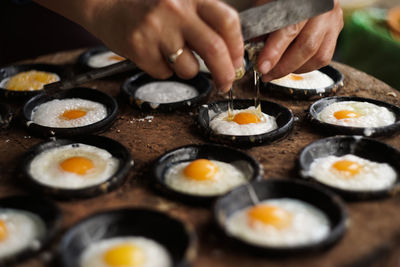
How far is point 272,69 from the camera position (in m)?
3.05

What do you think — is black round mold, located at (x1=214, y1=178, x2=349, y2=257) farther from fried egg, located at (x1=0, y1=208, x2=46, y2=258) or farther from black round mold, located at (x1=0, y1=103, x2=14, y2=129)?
black round mold, located at (x1=0, y1=103, x2=14, y2=129)

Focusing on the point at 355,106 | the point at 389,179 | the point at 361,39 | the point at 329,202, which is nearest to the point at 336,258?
the point at 329,202

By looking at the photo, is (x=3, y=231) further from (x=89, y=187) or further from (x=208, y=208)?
(x=208, y=208)

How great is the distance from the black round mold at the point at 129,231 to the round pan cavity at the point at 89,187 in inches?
11.6

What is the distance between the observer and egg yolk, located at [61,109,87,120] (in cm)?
328

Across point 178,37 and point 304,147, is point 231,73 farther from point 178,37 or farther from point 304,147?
point 304,147

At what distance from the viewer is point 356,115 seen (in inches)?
125

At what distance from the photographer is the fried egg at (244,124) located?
3.04 metres

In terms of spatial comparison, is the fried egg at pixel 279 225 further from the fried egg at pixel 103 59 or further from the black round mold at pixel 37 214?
the fried egg at pixel 103 59

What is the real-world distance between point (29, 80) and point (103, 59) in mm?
731

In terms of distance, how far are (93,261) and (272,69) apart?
5.40 ft

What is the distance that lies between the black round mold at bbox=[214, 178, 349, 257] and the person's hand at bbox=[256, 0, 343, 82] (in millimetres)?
746

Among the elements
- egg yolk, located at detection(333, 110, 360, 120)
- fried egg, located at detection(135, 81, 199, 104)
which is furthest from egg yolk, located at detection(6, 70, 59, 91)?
egg yolk, located at detection(333, 110, 360, 120)

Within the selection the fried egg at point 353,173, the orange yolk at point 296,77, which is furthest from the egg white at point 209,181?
the orange yolk at point 296,77
